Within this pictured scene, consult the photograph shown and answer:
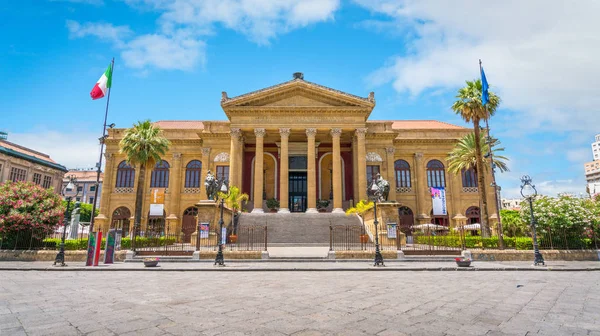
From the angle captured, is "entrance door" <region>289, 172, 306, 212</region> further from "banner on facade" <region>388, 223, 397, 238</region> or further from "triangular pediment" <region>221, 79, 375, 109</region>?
"banner on facade" <region>388, 223, 397, 238</region>

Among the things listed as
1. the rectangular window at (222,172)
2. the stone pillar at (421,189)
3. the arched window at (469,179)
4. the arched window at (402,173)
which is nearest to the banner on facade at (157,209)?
the rectangular window at (222,172)

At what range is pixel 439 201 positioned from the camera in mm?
35094

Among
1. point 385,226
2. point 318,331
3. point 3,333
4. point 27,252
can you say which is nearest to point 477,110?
point 385,226

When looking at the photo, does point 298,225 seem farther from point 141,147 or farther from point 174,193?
point 174,193

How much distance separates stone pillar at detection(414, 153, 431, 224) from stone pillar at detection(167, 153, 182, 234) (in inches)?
1016

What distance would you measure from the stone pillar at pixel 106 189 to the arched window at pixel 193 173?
8.01 meters

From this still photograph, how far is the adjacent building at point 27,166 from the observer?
41.3m

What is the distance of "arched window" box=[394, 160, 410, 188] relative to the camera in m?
37.7

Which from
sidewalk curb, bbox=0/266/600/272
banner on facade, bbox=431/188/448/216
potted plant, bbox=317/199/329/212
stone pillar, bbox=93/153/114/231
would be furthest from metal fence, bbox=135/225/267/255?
banner on facade, bbox=431/188/448/216

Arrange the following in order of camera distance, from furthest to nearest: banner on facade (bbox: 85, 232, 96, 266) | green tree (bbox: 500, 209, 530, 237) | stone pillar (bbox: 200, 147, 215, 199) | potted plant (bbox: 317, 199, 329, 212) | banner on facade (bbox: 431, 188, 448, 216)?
stone pillar (bbox: 200, 147, 215, 199), banner on facade (bbox: 431, 188, 448, 216), potted plant (bbox: 317, 199, 329, 212), green tree (bbox: 500, 209, 530, 237), banner on facade (bbox: 85, 232, 96, 266)

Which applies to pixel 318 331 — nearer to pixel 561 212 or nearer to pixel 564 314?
pixel 564 314

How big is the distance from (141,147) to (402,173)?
1056 inches

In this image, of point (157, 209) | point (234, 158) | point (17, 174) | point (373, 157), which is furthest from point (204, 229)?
point (17, 174)

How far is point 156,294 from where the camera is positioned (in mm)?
7738
